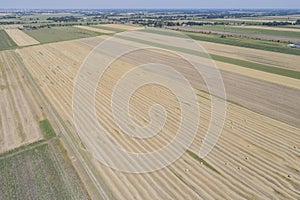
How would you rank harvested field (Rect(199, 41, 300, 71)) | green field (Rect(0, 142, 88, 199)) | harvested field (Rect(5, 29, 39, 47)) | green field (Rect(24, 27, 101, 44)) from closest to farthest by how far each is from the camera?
1. green field (Rect(0, 142, 88, 199))
2. harvested field (Rect(199, 41, 300, 71))
3. harvested field (Rect(5, 29, 39, 47))
4. green field (Rect(24, 27, 101, 44))

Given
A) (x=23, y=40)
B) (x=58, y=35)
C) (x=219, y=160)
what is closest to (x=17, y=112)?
(x=219, y=160)

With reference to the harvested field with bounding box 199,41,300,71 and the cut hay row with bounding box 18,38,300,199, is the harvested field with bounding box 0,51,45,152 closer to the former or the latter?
the cut hay row with bounding box 18,38,300,199

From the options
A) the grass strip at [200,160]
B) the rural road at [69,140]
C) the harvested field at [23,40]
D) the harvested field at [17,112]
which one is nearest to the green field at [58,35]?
the harvested field at [23,40]

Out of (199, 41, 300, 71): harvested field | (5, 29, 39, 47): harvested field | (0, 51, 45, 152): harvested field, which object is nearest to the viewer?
(0, 51, 45, 152): harvested field

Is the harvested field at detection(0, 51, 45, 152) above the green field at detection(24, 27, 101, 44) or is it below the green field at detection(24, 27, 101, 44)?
above

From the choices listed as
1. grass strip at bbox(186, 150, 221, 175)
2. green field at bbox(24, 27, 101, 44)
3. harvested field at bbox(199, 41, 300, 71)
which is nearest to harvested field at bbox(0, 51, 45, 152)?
grass strip at bbox(186, 150, 221, 175)

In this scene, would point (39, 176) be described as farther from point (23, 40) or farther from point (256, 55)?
point (23, 40)

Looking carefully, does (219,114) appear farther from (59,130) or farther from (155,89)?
(59,130)

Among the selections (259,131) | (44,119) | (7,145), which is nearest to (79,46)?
(44,119)

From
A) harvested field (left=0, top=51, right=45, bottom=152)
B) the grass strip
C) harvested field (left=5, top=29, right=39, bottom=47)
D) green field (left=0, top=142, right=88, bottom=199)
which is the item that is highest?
the grass strip
